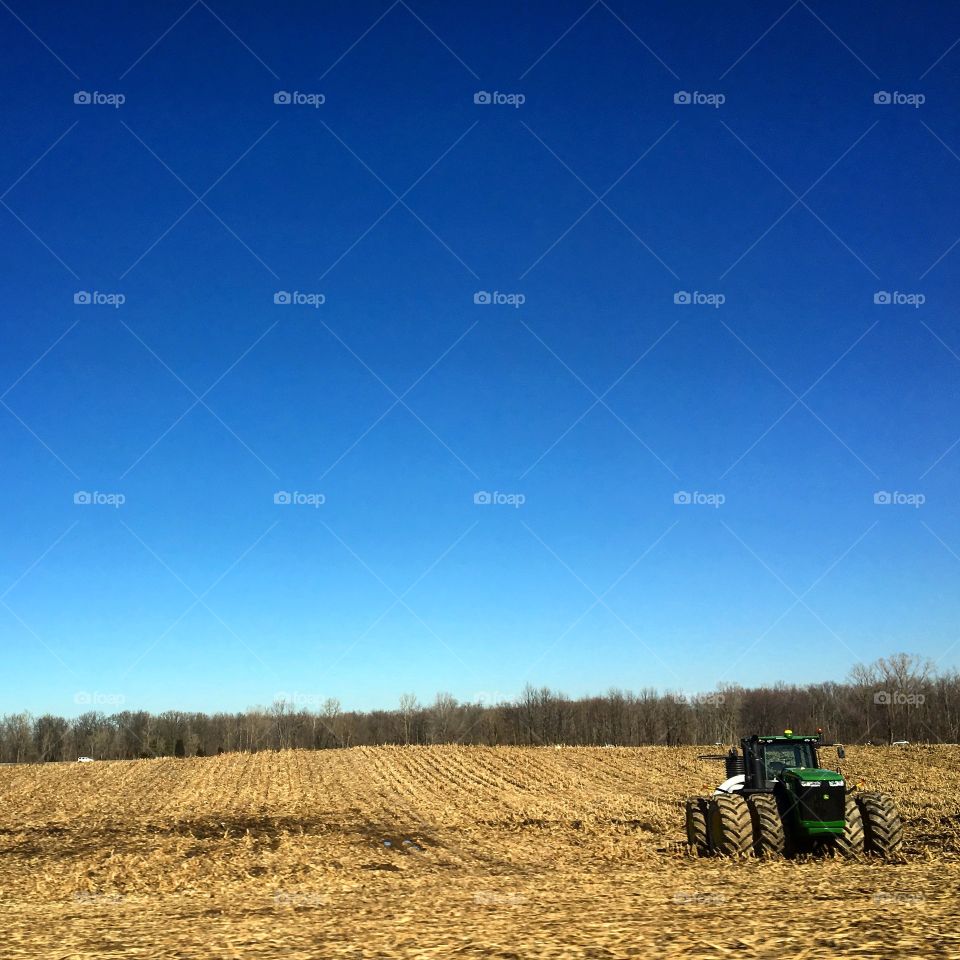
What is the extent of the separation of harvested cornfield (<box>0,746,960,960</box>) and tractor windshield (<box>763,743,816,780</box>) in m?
3.02

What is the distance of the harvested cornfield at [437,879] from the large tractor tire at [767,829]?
0.70 metres

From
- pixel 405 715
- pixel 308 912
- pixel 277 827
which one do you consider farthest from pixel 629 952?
pixel 405 715

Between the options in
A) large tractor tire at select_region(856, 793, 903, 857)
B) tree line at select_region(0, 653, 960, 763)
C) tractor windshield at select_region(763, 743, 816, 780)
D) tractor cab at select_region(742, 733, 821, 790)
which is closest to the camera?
large tractor tire at select_region(856, 793, 903, 857)

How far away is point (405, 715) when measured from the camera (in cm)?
12706

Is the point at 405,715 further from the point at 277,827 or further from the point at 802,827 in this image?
the point at 802,827

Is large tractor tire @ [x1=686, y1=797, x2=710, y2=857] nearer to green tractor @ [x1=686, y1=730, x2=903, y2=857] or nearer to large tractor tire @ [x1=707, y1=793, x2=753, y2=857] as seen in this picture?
green tractor @ [x1=686, y1=730, x2=903, y2=857]

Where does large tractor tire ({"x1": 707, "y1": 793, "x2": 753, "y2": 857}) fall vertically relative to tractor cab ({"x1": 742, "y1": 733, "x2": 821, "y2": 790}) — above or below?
below

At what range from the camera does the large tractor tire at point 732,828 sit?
1775 cm

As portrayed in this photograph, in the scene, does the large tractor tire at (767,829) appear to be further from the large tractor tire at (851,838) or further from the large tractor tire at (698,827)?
the large tractor tire at (698,827)

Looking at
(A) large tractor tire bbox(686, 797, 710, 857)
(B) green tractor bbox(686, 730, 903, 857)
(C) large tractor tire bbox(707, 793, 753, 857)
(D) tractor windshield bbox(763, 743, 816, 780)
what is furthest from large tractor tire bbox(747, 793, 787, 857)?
(D) tractor windshield bbox(763, 743, 816, 780)

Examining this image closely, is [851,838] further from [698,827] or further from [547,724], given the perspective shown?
[547,724]

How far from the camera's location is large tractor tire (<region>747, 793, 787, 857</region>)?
1755cm

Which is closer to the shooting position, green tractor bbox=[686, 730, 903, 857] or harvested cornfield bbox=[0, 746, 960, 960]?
harvested cornfield bbox=[0, 746, 960, 960]

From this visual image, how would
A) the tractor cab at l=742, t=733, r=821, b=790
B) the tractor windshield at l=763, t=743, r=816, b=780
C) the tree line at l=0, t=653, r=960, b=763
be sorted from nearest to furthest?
the tractor cab at l=742, t=733, r=821, b=790, the tractor windshield at l=763, t=743, r=816, b=780, the tree line at l=0, t=653, r=960, b=763
